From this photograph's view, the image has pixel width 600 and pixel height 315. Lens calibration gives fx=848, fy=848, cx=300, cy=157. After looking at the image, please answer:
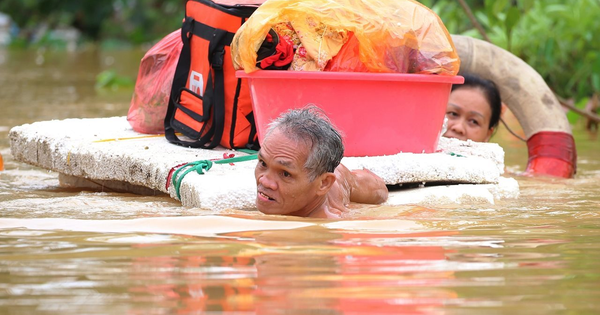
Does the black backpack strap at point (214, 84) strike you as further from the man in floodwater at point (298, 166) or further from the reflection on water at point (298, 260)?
the man in floodwater at point (298, 166)

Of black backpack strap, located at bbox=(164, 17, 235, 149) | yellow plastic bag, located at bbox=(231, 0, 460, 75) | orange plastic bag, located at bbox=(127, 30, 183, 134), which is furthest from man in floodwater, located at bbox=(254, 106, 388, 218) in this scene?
orange plastic bag, located at bbox=(127, 30, 183, 134)

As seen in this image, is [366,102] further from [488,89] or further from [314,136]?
[488,89]

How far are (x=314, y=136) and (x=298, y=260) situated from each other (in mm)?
946

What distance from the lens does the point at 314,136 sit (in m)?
3.44

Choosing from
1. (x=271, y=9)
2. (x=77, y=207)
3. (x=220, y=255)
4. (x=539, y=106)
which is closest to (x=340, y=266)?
(x=220, y=255)

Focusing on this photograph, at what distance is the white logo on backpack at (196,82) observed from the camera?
4484 mm

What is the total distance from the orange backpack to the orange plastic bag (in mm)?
304

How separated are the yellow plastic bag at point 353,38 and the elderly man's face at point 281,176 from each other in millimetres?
706

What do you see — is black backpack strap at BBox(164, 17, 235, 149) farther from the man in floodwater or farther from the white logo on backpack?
the man in floodwater

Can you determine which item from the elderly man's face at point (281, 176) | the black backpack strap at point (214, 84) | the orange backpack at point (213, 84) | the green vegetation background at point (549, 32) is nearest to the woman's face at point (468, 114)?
the green vegetation background at point (549, 32)

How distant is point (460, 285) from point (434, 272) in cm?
14

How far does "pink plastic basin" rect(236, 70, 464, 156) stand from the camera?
12.9ft

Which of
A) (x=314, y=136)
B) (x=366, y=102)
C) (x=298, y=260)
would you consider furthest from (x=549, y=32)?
(x=298, y=260)

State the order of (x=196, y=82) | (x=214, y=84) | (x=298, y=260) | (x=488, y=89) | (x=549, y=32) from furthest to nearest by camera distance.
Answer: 1. (x=549, y=32)
2. (x=488, y=89)
3. (x=196, y=82)
4. (x=214, y=84)
5. (x=298, y=260)
